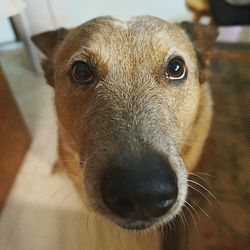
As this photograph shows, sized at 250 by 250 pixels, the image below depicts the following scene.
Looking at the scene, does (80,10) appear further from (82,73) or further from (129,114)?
(129,114)

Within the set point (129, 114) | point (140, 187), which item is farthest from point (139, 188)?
point (129, 114)

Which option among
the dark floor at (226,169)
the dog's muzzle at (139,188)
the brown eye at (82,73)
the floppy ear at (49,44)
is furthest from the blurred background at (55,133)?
the brown eye at (82,73)

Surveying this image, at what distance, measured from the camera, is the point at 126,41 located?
152 centimetres

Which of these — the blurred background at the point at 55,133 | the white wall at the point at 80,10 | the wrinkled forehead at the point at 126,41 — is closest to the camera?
the wrinkled forehead at the point at 126,41

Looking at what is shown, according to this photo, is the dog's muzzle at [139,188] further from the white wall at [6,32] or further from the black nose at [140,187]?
the white wall at [6,32]

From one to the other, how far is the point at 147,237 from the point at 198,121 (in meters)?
0.81

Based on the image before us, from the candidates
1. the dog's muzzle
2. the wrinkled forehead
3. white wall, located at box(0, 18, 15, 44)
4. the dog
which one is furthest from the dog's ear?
white wall, located at box(0, 18, 15, 44)

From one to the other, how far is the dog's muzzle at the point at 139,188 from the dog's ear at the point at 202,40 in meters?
0.87

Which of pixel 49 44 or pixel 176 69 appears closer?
pixel 176 69

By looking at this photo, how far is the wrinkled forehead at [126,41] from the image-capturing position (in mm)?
1474

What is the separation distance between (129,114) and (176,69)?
1.17 feet

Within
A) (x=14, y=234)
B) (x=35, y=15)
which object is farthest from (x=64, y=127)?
(x=35, y=15)

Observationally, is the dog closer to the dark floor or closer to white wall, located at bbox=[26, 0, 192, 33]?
the dark floor

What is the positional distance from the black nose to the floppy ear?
3.10 feet
